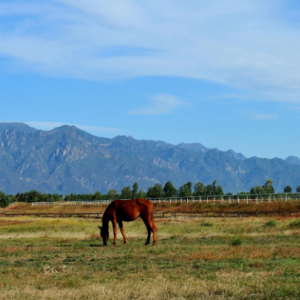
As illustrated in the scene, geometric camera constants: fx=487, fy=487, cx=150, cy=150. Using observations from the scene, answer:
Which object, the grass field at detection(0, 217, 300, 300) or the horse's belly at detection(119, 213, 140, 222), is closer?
the grass field at detection(0, 217, 300, 300)

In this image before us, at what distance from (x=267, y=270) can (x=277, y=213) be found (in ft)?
149

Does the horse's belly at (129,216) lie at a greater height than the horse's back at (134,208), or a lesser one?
lesser

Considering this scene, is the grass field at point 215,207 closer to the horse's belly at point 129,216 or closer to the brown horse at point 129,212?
the brown horse at point 129,212

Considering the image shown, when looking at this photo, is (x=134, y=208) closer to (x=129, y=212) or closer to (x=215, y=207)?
(x=129, y=212)

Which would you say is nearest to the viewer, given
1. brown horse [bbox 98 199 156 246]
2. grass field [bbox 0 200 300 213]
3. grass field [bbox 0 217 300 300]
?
grass field [bbox 0 217 300 300]

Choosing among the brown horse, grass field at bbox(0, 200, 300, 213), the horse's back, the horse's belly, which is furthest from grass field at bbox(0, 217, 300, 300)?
grass field at bbox(0, 200, 300, 213)

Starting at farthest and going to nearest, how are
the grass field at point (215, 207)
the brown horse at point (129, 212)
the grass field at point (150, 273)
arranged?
1. the grass field at point (215, 207)
2. the brown horse at point (129, 212)
3. the grass field at point (150, 273)

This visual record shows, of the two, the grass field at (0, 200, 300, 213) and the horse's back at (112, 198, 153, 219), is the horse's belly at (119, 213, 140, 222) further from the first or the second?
the grass field at (0, 200, 300, 213)

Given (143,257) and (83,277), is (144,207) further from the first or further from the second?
(83,277)

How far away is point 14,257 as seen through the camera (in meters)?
21.1

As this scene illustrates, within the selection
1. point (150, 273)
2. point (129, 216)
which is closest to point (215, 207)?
point (129, 216)

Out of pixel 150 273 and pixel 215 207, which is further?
pixel 215 207

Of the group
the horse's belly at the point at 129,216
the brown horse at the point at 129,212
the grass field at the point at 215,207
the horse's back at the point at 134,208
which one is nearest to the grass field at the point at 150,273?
the brown horse at the point at 129,212

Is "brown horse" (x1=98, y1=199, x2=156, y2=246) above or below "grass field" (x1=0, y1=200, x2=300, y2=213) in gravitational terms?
above
